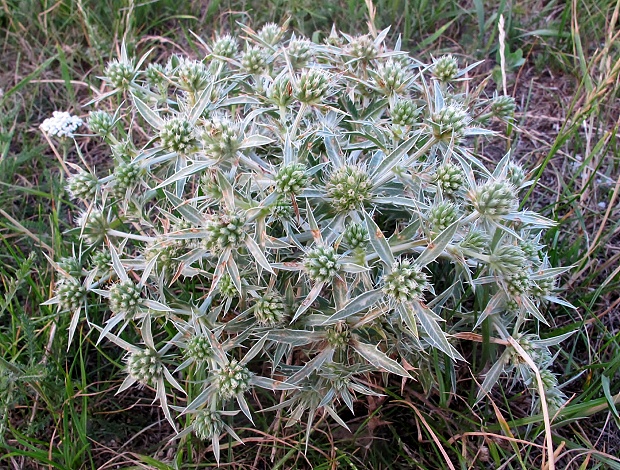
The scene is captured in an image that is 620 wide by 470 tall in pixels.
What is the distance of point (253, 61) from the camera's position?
2357 millimetres

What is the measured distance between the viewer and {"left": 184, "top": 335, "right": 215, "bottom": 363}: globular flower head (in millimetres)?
1969

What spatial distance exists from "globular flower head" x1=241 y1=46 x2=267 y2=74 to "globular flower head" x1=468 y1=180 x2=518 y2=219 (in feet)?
3.45

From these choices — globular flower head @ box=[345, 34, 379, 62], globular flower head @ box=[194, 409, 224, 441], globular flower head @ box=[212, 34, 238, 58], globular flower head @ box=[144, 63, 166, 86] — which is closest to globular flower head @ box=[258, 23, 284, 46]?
globular flower head @ box=[212, 34, 238, 58]

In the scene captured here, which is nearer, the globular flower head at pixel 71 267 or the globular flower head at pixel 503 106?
the globular flower head at pixel 71 267

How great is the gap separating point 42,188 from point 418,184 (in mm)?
2078

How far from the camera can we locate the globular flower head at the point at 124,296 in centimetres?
199

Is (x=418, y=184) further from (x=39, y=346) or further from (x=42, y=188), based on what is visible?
(x=42, y=188)

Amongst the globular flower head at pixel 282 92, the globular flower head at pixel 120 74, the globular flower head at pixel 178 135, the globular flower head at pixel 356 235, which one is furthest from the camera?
the globular flower head at pixel 120 74

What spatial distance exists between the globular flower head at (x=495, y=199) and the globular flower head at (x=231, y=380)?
969 mm

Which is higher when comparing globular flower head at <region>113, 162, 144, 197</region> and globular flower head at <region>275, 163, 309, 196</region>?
globular flower head at <region>275, 163, 309, 196</region>

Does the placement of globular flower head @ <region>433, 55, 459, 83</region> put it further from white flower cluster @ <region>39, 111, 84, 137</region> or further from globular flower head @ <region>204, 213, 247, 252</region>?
white flower cluster @ <region>39, 111, 84, 137</region>

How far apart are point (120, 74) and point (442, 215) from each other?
4.67ft

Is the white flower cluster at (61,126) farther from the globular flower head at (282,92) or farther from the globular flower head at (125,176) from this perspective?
the globular flower head at (282,92)

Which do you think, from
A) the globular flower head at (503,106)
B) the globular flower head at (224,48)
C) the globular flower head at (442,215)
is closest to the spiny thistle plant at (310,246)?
the globular flower head at (442,215)
